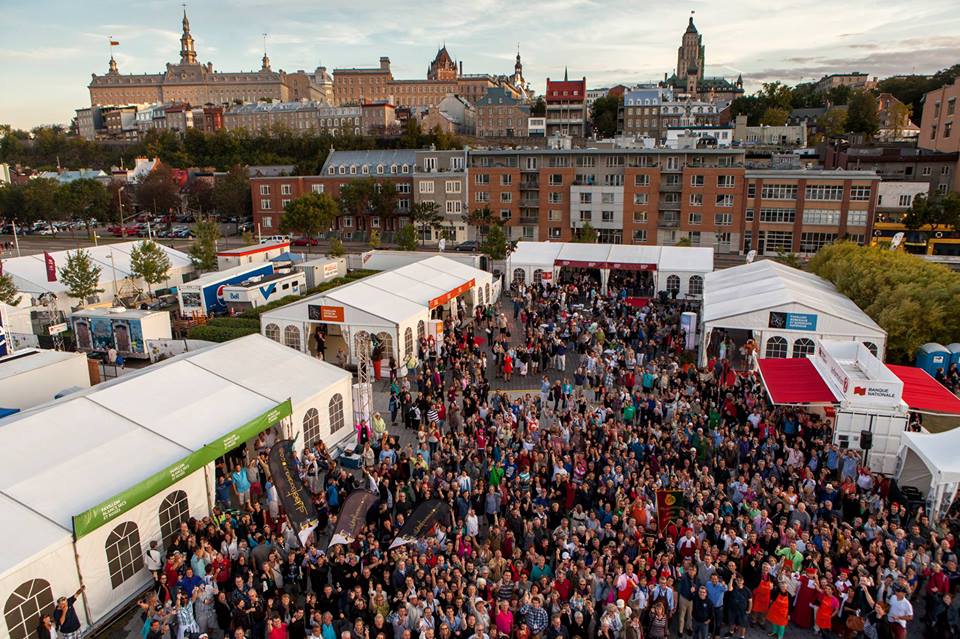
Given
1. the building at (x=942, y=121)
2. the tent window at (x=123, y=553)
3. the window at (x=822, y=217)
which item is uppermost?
the building at (x=942, y=121)

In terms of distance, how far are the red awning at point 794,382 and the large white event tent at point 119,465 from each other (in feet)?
34.4

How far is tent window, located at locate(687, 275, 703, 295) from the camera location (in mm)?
28234

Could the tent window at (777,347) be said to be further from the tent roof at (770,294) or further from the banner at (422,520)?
the banner at (422,520)

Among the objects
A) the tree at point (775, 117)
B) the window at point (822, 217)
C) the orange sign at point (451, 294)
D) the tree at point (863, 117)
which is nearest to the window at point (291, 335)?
the orange sign at point (451, 294)

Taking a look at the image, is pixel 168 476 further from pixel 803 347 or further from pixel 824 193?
pixel 824 193

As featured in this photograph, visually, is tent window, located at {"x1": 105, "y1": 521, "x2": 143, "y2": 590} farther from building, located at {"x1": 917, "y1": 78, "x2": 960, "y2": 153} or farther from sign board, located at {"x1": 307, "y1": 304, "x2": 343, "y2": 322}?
building, located at {"x1": 917, "y1": 78, "x2": 960, "y2": 153}

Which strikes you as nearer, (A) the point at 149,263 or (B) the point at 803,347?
(B) the point at 803,347

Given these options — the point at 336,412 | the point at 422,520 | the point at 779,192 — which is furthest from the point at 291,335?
the point at 779,192

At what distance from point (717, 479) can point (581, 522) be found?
10.9ft

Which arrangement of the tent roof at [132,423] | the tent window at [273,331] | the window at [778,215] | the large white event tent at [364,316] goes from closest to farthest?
the tent roof at [132,423] → the large white event tent at [364,316] → the tent window at [273,331] → the window at [778,215]

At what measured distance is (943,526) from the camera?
1005 cm

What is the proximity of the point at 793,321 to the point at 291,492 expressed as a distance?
15194 mm

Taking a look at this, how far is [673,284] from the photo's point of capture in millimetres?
28547

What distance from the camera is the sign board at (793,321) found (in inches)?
721
